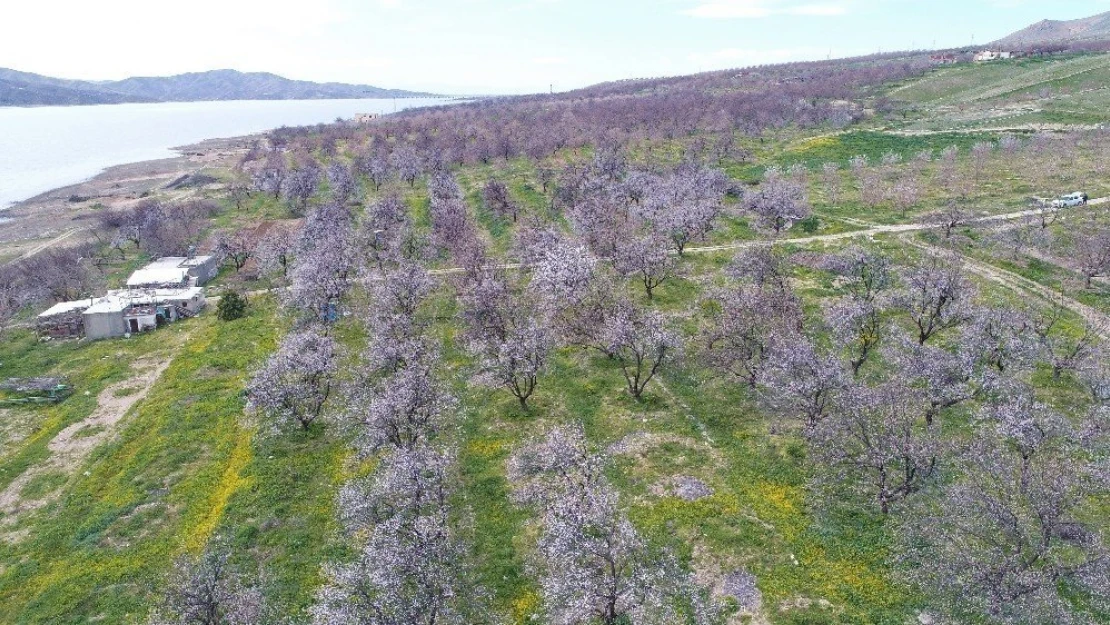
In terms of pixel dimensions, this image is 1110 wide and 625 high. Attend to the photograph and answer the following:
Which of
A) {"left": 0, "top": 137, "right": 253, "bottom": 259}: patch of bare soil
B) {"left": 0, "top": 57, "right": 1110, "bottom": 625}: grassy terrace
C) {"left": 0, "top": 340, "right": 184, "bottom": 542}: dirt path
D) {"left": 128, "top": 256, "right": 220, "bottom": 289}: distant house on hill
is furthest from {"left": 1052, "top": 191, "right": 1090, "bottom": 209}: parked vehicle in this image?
{"left": 0, "top": 137, "right": 253, "bottom": 259}: patch of bare soil

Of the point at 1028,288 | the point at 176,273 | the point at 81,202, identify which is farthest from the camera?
the point at 81,202

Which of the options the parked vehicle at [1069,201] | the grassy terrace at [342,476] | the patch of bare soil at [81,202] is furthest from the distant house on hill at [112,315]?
the parked vehicle at [1069,201]

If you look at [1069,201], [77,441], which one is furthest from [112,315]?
[1069,201]

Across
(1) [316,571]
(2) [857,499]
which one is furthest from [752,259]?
(1) [316,571]

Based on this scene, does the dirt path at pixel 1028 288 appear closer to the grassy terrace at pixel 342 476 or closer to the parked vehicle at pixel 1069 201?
the grassy terrace at pixel 342 476

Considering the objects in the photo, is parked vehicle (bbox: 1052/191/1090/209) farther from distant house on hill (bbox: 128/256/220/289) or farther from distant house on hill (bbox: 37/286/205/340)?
distant house on hill (bbox: 128/256/220/289)

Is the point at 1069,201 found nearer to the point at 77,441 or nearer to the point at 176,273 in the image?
the point at 77,441
